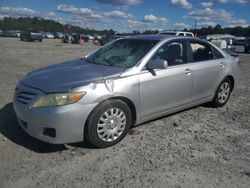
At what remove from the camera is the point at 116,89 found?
13.2ft

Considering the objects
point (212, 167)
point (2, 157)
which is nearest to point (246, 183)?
point (212, 167)

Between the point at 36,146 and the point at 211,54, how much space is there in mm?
3805

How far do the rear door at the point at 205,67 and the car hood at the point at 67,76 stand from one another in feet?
5.60

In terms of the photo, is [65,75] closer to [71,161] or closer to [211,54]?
[71,161]

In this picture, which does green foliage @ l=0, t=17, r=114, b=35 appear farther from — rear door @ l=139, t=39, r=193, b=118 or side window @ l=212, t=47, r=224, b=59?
rear door @ l=139, t=39, r=193, b=118

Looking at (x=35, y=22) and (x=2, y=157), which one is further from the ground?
(x=35, y=22)

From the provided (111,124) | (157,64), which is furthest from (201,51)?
(111,124)

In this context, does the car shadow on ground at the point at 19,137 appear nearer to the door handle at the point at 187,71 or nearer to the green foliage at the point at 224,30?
the door handle at the point at 187,71

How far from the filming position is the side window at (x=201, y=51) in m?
5.43

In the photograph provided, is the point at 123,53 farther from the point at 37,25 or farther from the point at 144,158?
the point at 37,25

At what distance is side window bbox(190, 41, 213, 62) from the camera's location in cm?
543

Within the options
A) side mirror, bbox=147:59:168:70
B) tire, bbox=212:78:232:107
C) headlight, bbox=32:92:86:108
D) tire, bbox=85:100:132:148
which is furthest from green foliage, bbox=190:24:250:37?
headlight, bbox=32:92:86:108

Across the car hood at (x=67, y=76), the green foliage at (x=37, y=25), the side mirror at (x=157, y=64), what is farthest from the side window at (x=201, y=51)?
the green foliage at (x=37, y=25)

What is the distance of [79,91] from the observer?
12.3 feet
